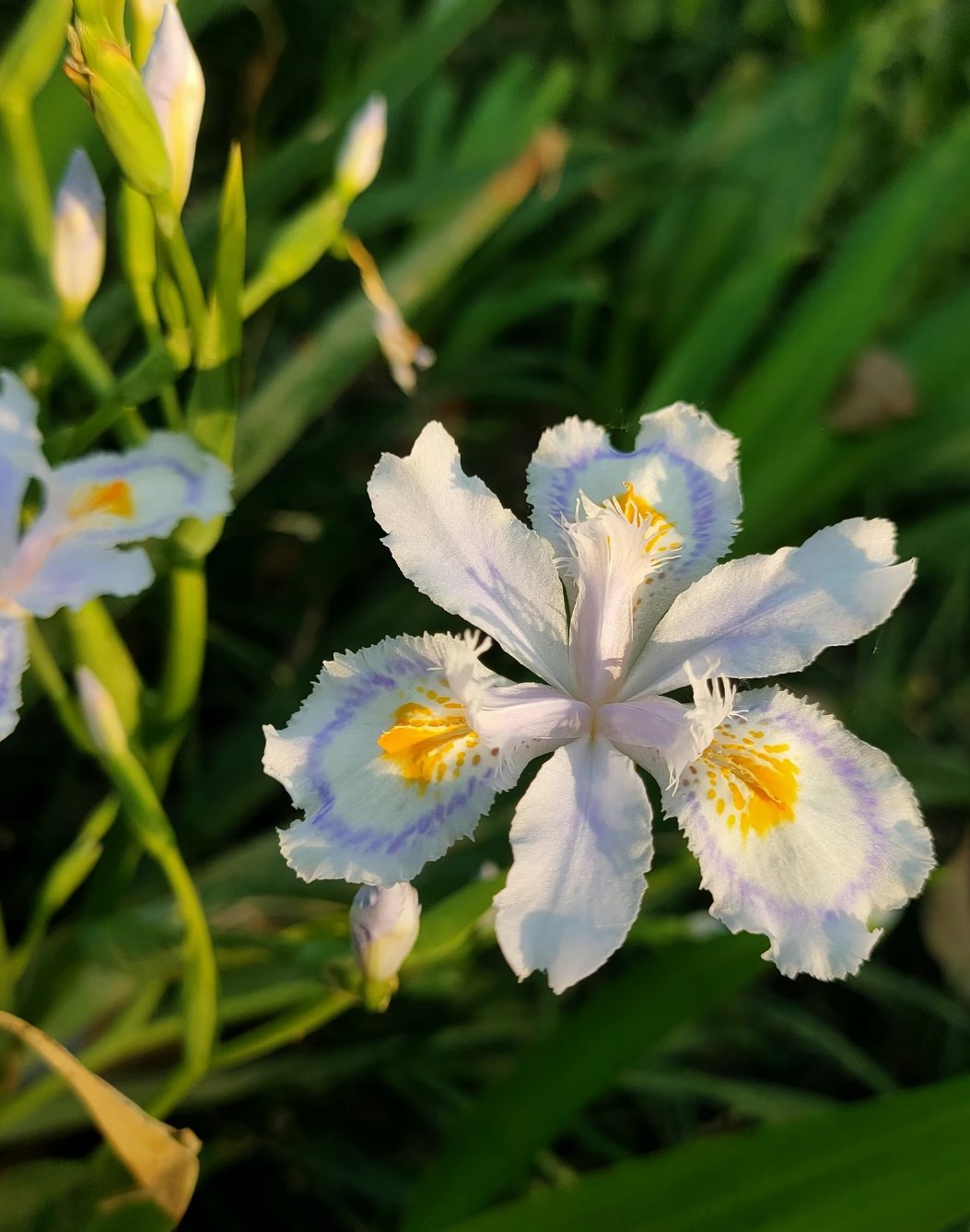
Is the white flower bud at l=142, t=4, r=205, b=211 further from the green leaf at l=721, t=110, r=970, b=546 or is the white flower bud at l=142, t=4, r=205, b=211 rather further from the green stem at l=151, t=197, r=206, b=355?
the green leaf at l=721, t=110, r=970, b=546

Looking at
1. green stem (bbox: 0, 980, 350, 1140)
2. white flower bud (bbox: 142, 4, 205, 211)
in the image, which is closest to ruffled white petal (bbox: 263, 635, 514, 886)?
green stem (bbox: 0, 980, 350, 1140)

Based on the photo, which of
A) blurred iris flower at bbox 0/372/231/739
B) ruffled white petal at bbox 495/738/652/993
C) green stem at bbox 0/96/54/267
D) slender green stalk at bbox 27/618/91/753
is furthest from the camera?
green stem at bbox 0/96/54/267

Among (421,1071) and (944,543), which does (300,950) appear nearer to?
(421,1071)

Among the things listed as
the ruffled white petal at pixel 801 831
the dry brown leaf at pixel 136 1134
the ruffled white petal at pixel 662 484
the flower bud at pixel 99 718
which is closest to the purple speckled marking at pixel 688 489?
the ruffled white petal at pixel 662 484

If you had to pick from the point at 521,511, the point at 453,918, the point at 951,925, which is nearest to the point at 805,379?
the point at 521,511

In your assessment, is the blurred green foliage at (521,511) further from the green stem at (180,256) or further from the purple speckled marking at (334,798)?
the purple speckled marking at (334,798)
